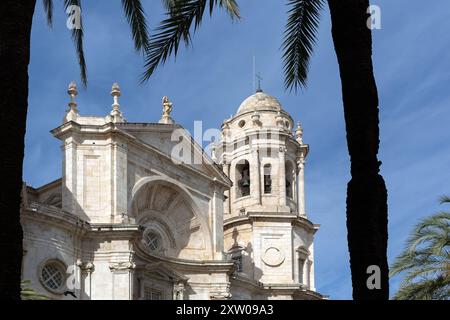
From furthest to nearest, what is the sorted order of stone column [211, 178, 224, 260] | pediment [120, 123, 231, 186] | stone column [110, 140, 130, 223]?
1. stone column [211, 178, 224, 260]
2. pediment [120, 123, 231, 186]
3. stone column [110, 140, 130, 223]

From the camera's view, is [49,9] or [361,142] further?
[49,9]

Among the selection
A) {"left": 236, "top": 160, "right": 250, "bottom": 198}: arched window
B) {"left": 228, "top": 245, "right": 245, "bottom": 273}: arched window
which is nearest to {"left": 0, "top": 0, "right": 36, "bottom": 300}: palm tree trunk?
{"left": 228, "top": 245, "right": 245, "bottom": 273}: arched window

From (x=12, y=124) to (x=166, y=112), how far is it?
35014 millimetres

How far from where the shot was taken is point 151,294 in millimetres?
41969

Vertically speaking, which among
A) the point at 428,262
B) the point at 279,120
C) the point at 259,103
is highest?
the point at 259,103

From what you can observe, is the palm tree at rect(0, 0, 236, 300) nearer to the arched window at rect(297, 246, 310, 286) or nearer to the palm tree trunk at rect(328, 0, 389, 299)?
the palm tree trunk at rect(328, 0, 389, 299)

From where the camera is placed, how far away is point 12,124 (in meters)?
10.3

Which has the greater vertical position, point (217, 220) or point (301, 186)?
point (301, 186)

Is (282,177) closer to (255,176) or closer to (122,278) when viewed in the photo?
(255,176)

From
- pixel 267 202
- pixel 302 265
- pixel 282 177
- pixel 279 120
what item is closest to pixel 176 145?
pixel 267 202

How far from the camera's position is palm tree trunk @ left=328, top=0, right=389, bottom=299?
10641 millimetres

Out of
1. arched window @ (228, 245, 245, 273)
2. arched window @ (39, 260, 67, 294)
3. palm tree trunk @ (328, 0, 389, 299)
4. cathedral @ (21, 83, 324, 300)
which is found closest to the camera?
palm tree trunk @ (328, 0, 389, 299)

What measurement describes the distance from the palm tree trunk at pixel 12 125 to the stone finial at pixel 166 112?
111 feet

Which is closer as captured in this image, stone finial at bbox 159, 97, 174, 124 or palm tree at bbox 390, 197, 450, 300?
palm tree at bbox 390, 197, 450, 300
